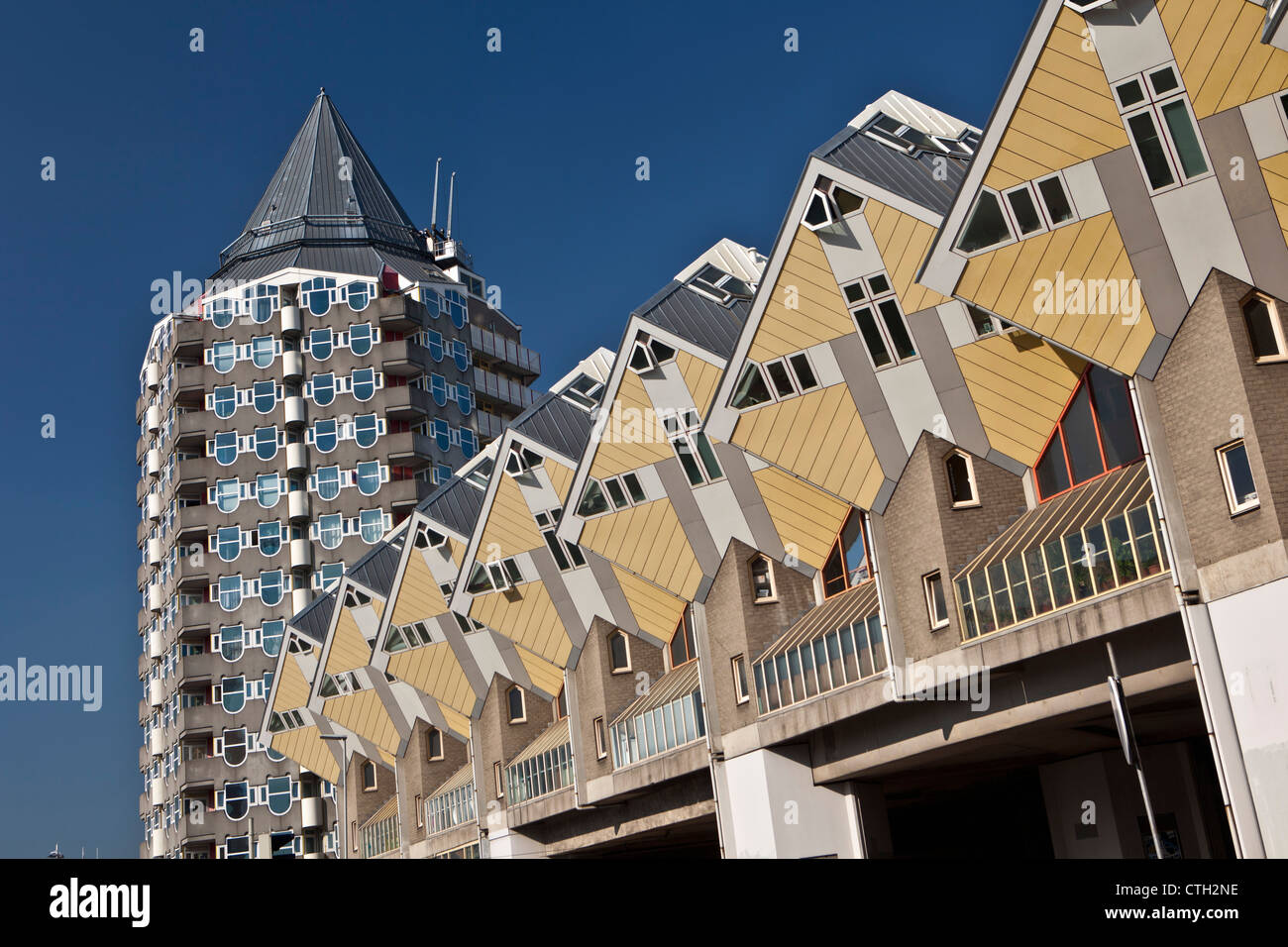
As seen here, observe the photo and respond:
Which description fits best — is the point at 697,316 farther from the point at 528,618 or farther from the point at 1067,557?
the point at 1067,557

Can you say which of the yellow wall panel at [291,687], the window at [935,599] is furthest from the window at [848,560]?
the yellow wall panel at [291,687]

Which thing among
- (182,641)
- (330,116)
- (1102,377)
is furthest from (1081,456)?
(330,116)

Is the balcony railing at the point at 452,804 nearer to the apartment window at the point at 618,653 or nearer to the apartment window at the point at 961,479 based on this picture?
the apartment window at the point at 618,653

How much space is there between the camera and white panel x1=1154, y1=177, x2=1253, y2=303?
2212cm

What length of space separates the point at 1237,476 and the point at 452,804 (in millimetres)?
41199

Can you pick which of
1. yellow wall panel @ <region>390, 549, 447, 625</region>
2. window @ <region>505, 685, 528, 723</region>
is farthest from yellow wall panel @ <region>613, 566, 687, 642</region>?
yellow wall panel @ <region>390, 549, 447, 625</region>

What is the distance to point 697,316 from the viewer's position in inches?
1496

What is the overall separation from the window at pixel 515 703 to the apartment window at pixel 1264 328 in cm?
3614

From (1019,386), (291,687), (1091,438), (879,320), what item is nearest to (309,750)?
(291,687)

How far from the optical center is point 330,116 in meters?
104

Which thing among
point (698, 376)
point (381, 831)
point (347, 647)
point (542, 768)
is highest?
point (698, 376)

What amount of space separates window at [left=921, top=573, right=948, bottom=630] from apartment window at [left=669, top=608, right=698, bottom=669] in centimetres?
1417

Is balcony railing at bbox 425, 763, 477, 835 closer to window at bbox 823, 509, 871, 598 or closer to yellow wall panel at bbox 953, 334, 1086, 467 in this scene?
window at bbox 823, 509, 871, 598
